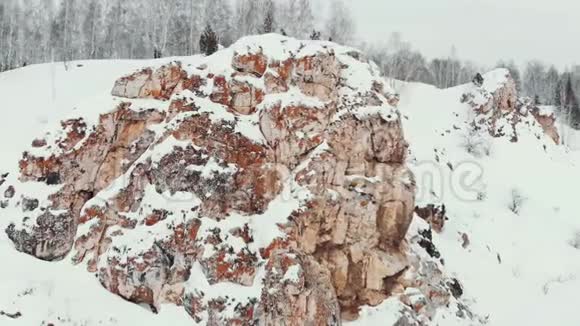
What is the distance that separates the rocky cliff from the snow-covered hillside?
586 mm

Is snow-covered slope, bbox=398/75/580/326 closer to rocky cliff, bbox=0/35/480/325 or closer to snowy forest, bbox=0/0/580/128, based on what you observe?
rocky cliff, bbox=0/35/480/325

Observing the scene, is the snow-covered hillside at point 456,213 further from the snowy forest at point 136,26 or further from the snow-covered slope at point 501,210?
the snowy forest at point 136,26

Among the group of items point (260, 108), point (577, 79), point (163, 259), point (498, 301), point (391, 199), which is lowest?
point (498, 301)

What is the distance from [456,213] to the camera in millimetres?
26156

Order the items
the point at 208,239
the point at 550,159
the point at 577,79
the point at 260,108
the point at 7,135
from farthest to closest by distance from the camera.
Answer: the point at 577,79, the point at 550,159, the point at 7,135, the point at 260,108, the point at 208,239

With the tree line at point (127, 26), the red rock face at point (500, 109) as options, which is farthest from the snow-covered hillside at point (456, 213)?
the tree line at point (127, 26)

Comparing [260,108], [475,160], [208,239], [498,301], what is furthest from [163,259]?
[475,160]

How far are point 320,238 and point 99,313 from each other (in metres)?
6.49

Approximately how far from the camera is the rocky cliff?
14.2 metres

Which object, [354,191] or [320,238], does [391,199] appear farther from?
[320,238]

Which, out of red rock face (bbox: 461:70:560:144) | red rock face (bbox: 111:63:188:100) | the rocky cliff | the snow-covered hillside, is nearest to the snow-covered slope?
the snow-covered hillside

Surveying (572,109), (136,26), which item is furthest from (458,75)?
(136,26)

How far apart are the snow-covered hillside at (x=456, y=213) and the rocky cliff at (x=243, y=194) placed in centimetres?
59

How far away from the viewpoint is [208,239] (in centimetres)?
1448
